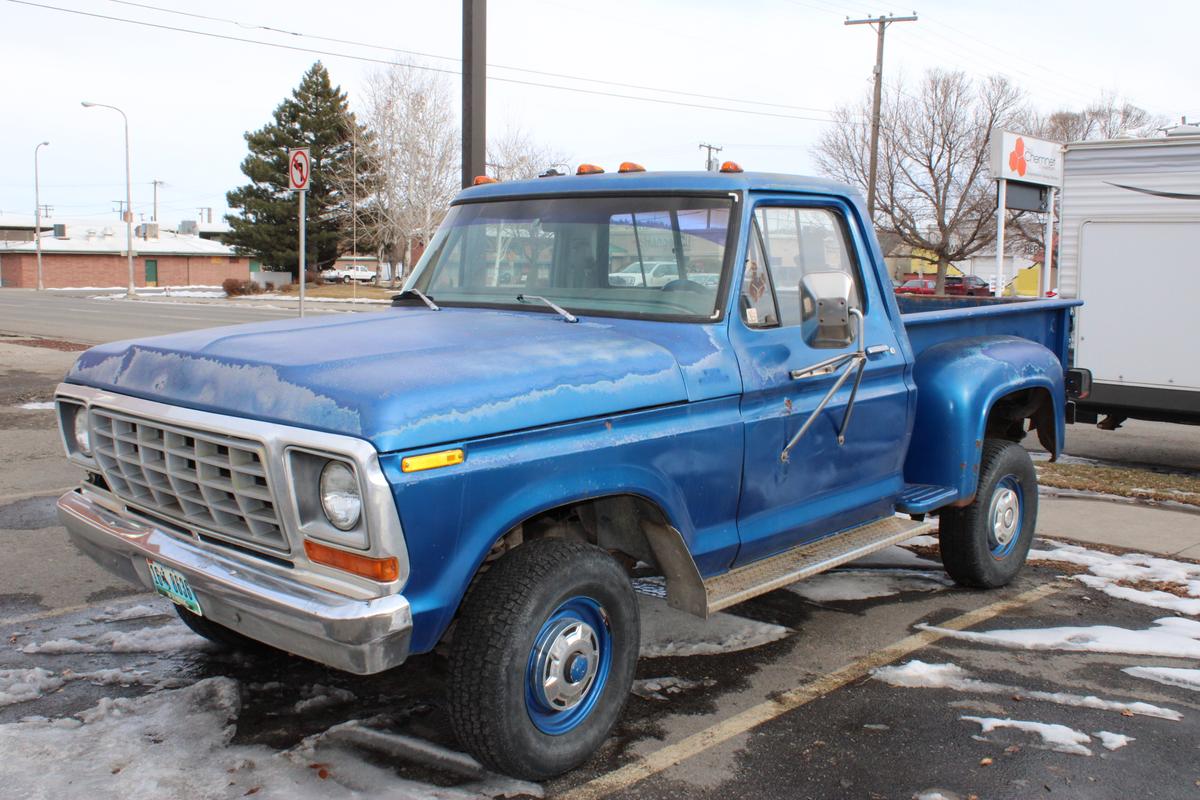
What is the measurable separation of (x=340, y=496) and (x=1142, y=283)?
9.14 metres

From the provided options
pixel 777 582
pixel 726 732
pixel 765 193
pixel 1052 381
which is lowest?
pixel 726 732

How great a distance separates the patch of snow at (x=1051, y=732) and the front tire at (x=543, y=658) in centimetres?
140

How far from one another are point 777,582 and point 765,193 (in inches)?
62.7

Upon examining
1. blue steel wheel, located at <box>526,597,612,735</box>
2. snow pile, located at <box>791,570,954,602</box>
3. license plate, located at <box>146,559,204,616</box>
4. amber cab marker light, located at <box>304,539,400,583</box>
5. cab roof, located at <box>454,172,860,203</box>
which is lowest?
snow pile, located at <box>791,570,954,602</box>

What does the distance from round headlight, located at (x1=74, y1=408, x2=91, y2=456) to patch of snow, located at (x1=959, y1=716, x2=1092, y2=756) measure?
3.46m

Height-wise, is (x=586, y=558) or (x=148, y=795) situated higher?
(x=586, y=558)

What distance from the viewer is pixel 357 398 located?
10.4 feet

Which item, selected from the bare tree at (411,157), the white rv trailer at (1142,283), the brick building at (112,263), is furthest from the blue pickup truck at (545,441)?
the brick building at (112,263)

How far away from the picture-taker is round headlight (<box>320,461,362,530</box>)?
3160 mm

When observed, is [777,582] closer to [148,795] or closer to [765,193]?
[765,193]

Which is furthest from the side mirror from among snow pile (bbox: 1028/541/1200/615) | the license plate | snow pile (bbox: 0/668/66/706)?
snow pile (bbox: 0/668/66/706)

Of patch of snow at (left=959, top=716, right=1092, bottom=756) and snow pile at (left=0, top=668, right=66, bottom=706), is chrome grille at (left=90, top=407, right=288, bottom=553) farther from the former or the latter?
patch of snow at (left=959, top=716, right=1092, bottom=756)

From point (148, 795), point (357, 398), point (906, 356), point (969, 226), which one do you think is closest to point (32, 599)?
point (148, 795)

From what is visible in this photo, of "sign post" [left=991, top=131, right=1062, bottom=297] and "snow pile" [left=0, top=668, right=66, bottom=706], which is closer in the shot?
"snow pile" [left=0, top=668, right=66, bottom=706]
